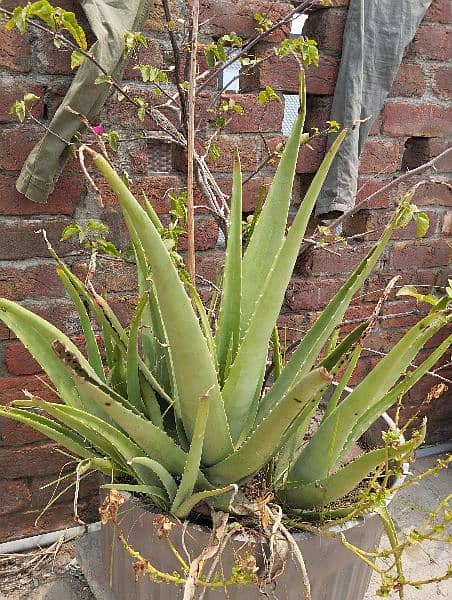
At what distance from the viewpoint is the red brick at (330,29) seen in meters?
1.21

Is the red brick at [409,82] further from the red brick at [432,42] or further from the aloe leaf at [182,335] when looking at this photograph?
the aloe leaf at [182,335]

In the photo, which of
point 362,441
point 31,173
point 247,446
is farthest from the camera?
point 31,173

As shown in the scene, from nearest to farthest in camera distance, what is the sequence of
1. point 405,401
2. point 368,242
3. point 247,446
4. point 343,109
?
point 247,446 < point 343,109 < point 368,242 < point 405,401

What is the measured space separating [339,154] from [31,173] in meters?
0.58

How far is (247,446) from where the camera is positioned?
2.00 ft

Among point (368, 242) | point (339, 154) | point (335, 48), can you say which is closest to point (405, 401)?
point (368, 242)

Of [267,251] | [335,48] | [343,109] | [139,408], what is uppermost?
[335,48]

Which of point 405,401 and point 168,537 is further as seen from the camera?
point 405,401

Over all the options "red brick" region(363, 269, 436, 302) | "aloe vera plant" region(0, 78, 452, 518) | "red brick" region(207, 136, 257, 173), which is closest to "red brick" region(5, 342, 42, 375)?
"aloe vera plant" region(0, 78, 452, 518)

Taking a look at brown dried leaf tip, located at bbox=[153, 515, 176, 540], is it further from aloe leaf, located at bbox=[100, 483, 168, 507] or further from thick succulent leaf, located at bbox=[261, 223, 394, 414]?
thick succulent leaf, located at bbox=[261, 223, 394, 414]

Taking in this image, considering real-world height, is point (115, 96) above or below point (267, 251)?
above

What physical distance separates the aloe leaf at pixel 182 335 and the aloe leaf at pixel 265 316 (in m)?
0.04

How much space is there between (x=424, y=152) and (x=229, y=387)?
0.99 m

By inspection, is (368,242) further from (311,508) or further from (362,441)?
(311,508)
